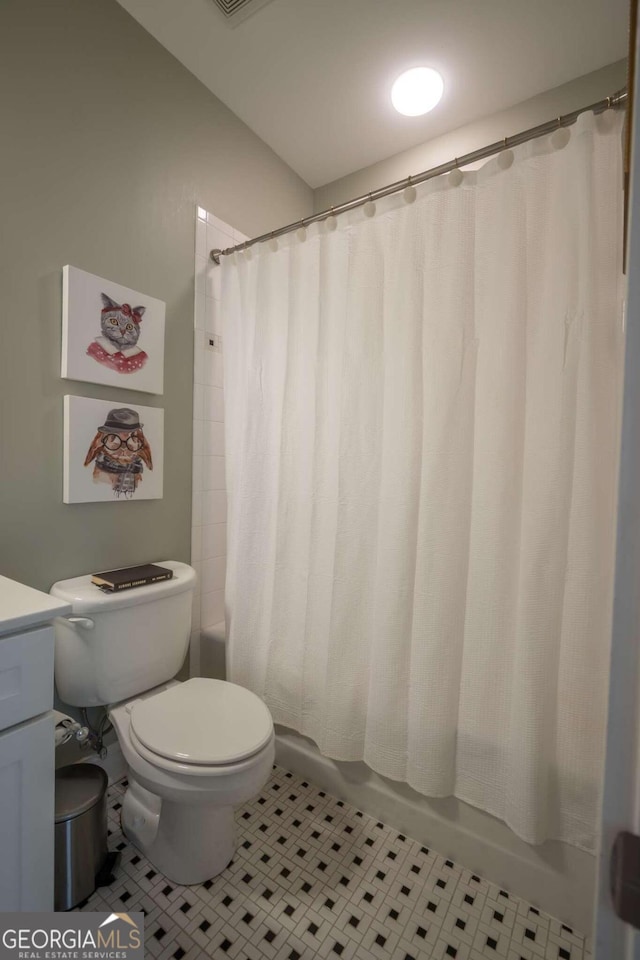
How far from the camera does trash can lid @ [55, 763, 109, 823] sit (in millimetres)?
1044

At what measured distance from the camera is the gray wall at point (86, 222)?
115cm

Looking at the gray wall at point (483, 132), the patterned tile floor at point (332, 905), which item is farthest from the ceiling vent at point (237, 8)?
the patterned tile floor at point (332, 905)

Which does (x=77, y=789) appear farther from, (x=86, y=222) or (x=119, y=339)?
(x=86, y=222)

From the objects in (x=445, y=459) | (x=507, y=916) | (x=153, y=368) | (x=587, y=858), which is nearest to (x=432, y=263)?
(x=445, y=459)

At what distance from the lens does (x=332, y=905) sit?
1090mm

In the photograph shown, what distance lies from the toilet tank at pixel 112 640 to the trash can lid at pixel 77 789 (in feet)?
0.54

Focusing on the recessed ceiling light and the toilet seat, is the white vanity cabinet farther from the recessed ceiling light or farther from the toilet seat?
the recessed ceiling light

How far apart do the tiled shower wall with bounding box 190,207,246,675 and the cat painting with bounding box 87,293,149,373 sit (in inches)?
10.4

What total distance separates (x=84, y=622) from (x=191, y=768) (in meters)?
0.48

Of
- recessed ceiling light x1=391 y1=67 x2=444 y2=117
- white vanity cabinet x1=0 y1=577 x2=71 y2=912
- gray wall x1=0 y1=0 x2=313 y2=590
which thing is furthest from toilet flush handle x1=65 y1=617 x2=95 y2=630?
recessed ceiling light x1=391 y1=67 x2=444 y2=117

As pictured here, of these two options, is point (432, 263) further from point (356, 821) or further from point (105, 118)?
point (356, 821)

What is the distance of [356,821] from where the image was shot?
1.36 metres

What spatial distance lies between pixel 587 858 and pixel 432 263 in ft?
5.13

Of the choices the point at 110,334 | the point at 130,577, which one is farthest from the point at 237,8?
the point at 130,577
